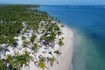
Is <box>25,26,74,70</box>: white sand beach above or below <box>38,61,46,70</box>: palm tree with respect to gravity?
below

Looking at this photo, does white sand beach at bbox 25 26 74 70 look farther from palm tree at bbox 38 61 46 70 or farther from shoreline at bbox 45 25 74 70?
palm tree at bbox 38 61 46 70

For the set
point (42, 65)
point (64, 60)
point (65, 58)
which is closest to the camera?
point (42, 65)

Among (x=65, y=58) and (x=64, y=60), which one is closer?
(x=64, y=60)

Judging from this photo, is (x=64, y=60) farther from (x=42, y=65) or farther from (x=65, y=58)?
(x=42, y=65)

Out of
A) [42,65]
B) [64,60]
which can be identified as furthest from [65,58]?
[42,65]

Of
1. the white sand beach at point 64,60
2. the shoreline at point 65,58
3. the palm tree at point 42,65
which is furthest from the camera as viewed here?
the shoreline at point 65,58

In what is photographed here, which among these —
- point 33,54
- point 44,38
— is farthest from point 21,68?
point 44,38

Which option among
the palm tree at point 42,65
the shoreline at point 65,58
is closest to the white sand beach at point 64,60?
the shoreline at point 65,58

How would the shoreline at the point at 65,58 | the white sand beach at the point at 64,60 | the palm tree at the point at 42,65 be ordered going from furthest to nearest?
the shoreline at the point at 65,58 → the white sand beach at the point at 64,60 → the palm tree at the point at 42,65

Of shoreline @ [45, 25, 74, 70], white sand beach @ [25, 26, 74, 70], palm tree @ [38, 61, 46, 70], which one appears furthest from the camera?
shoreline @ [45, 25, 74, 70]

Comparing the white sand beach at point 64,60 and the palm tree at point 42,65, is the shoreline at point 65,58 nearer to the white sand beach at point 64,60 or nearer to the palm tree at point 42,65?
the white sand beach at point 64,60

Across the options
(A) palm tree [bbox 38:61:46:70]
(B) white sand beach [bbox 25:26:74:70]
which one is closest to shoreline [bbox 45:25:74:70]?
(B) white sand beach [bbox 25:26:74:70]
